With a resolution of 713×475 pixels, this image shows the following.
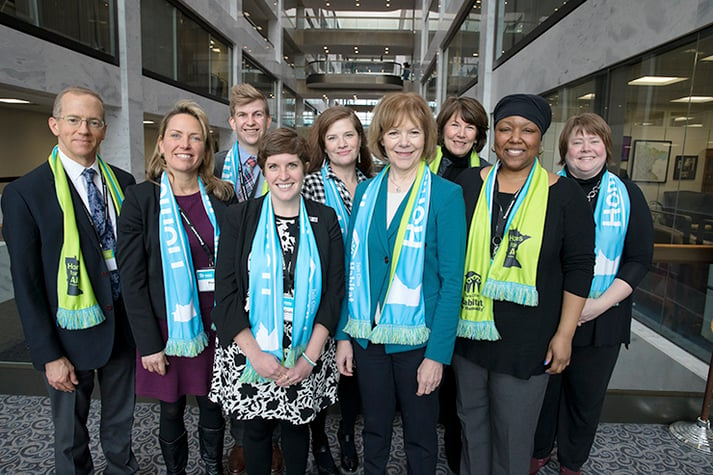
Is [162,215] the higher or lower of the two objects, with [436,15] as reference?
lower

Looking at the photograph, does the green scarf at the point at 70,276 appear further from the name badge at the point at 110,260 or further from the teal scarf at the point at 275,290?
the teal scarf at the point at 275,290

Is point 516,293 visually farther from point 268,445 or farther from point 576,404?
point 268,445

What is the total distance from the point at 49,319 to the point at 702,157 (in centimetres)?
528

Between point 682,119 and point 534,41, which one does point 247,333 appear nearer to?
point 682,119

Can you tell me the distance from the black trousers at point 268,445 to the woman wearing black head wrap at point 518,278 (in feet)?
2.78

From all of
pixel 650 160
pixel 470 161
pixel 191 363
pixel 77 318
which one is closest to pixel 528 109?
pixel 470 161

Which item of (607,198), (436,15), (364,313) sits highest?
(436,15)

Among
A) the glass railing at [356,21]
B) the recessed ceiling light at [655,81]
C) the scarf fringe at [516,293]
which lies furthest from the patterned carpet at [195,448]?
the glass railing at [356,21]

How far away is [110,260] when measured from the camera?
2.29m

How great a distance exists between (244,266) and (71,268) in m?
0.88

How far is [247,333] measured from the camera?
196cm

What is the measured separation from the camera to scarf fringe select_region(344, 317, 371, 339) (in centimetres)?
202

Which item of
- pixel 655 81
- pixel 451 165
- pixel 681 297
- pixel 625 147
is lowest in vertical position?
pixel 681 297

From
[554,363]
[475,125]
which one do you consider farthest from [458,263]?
[475,125]
